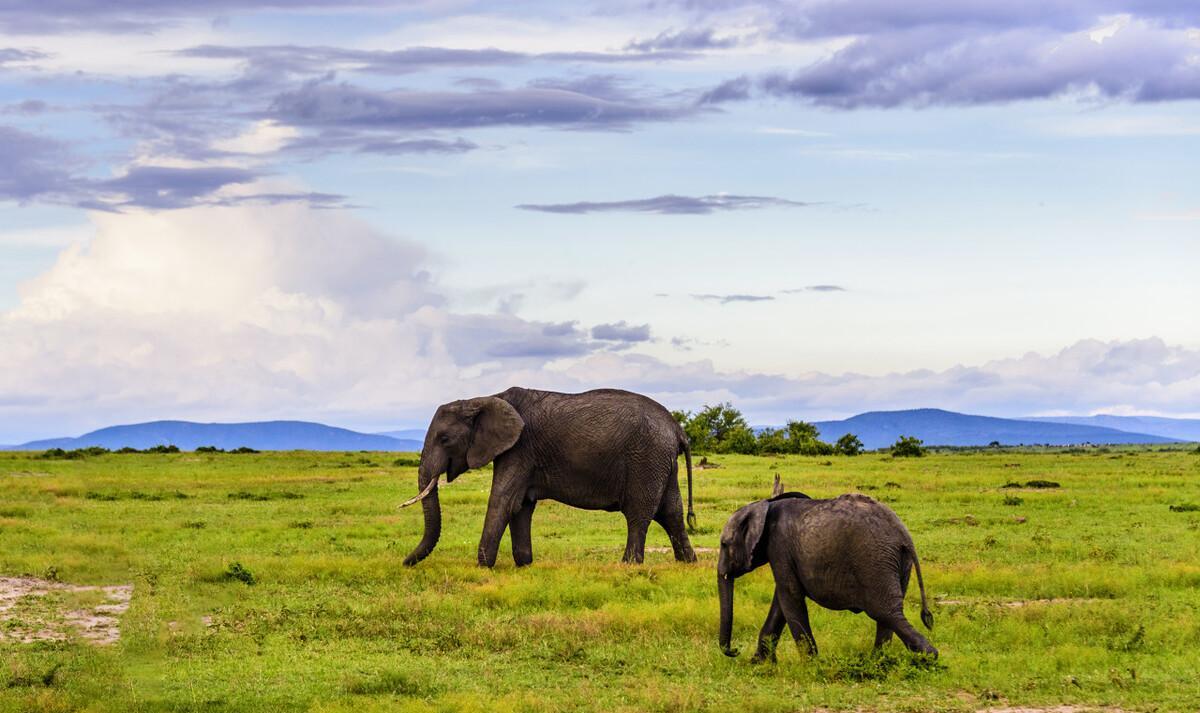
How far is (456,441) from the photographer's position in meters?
23.8

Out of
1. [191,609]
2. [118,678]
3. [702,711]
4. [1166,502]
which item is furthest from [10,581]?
[1166,502]

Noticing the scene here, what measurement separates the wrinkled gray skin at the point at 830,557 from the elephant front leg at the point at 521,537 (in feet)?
29.6

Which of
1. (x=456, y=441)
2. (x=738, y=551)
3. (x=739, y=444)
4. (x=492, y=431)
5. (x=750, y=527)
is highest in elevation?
(x=492, y=431)

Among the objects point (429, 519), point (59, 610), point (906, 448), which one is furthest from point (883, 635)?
point (906, 448)

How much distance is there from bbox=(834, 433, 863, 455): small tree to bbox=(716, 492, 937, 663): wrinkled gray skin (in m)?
64.0

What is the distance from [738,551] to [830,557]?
1.23m

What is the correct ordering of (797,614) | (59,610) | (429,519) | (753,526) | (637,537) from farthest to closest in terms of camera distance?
(429,519) → (637,537) → (59,610) → (753,526) → (797,614)

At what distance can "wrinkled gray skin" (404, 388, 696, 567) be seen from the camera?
76.8 ft

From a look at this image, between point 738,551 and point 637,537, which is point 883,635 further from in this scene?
point 637,537

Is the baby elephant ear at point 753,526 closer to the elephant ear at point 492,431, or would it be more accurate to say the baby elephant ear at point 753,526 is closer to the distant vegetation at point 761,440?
the elephant ear at point 492,431

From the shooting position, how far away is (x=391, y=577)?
2261cm

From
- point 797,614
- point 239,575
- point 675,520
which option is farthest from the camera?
point 675,520

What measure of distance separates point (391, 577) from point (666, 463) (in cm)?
511

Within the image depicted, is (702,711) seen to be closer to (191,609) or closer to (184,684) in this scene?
(184,684)
